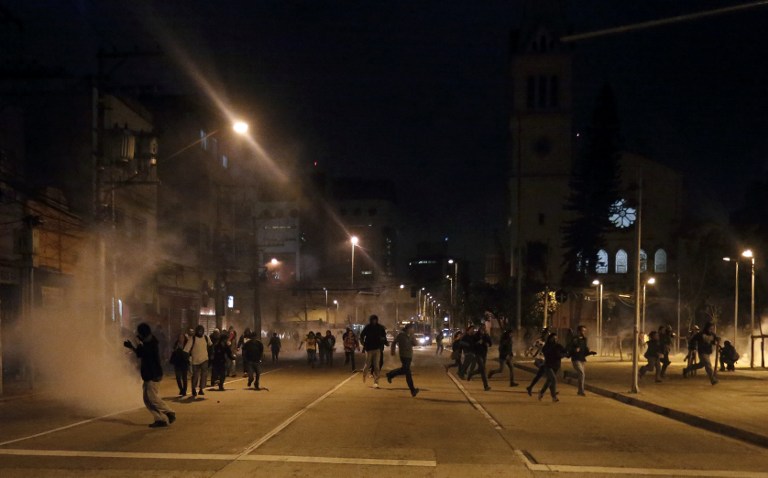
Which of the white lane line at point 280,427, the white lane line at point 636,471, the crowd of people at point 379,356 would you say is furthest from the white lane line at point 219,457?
the crowd of people at point 379,356

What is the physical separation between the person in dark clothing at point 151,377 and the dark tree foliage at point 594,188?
6021 centimetres

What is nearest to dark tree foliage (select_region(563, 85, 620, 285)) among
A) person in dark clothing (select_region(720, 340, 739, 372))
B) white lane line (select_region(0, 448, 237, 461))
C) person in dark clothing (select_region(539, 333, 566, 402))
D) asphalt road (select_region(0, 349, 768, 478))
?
person in dark clothing (select_region(720, 340, 739, 372))

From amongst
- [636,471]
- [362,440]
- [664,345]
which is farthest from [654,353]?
[636,471]

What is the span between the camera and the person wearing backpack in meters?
19.0

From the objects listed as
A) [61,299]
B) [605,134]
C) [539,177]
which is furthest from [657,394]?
[539,177]

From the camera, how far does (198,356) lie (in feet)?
62.6

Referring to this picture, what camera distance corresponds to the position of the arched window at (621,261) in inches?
2928

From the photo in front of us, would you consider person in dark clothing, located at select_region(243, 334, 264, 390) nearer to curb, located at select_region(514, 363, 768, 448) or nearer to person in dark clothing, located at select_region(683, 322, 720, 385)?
curb, located at select_region(514, 363, 768, 448)

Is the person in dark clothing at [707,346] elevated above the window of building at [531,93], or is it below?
below

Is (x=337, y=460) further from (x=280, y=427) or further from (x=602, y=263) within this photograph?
(x=602, y=263)

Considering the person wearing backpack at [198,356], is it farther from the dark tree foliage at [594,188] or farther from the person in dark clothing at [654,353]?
the dark tree foliage at [594,188]

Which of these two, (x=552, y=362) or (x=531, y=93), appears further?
(x=531, y=93)

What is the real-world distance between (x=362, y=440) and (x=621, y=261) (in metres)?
66.8

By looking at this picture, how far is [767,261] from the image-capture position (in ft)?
184
